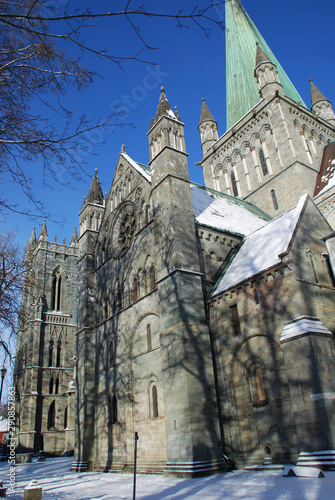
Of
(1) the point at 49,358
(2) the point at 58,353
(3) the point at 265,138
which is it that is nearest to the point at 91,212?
(3) the point at 265,138

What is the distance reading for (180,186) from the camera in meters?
18.9

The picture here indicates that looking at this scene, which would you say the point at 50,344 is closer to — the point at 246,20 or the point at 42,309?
the point at 42,309

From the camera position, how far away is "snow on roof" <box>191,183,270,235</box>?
842 inches

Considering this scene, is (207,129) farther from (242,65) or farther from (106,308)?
(106,308)

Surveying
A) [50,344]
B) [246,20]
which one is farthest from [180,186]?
[50,344]

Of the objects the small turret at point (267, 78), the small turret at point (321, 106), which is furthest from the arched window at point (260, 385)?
the small turret at point (321, 106)

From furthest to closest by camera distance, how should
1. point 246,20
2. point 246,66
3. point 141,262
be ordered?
point 246,20, point 246,66, point 141,262

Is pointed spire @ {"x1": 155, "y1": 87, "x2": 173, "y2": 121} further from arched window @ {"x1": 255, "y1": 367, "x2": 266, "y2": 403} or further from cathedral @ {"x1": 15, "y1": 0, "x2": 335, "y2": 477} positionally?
arched window @ {"x1": 255, "y1": 367, "x2": 266, "y2": 403}

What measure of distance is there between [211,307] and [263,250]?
339cm

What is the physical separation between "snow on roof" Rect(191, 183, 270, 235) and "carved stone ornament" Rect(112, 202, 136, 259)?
12.6 feet

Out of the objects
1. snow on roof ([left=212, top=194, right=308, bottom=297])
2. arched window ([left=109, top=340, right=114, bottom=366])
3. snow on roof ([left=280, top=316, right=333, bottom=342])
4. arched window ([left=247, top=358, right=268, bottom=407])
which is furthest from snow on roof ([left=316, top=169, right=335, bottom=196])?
arched window ([left=109, top=340, right=114, bottom=366])

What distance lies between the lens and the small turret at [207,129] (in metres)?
39.2

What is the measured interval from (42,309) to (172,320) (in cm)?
4447

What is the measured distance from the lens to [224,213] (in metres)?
23.8
